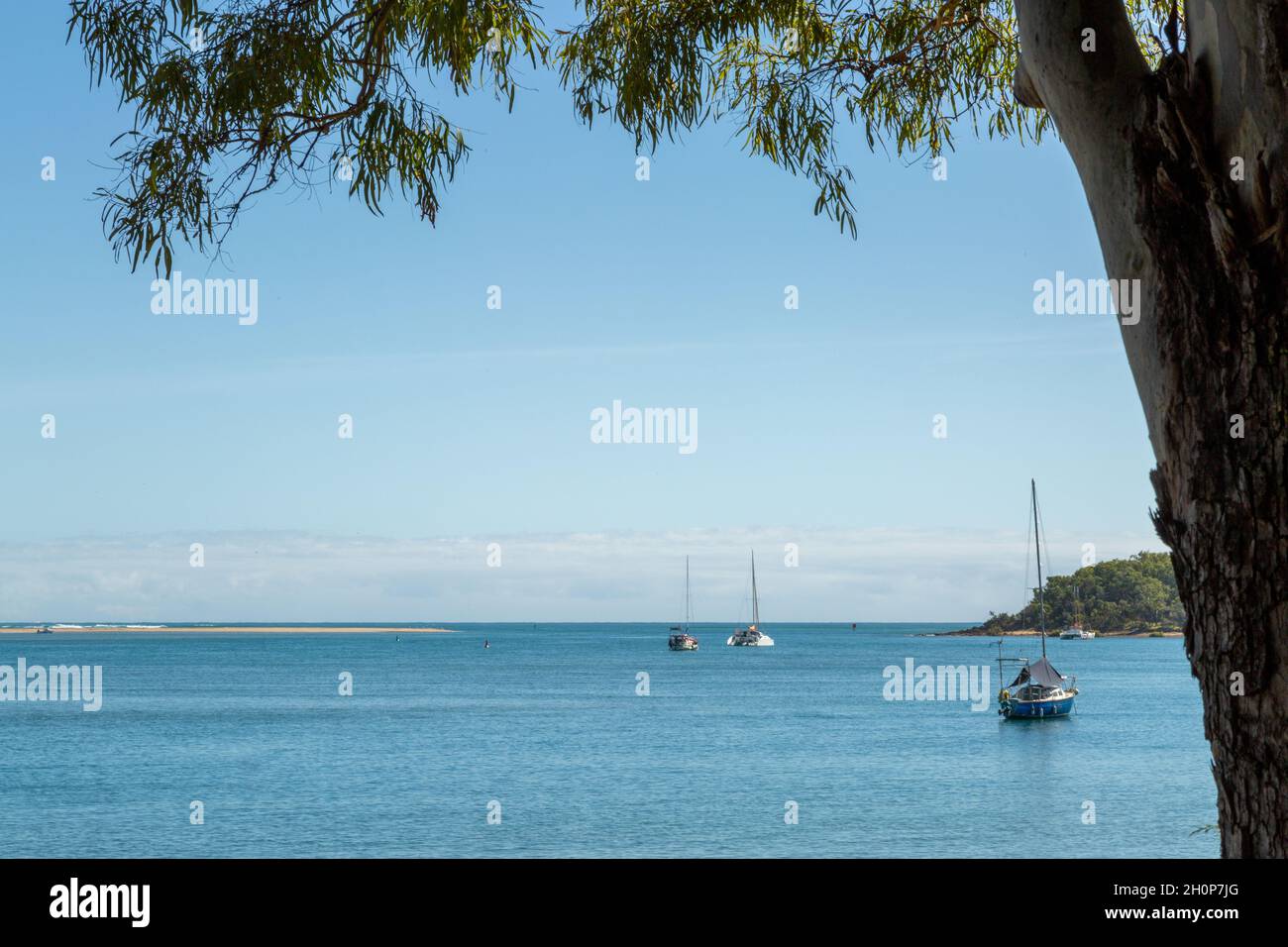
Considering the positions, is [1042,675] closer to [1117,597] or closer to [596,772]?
[596,772]

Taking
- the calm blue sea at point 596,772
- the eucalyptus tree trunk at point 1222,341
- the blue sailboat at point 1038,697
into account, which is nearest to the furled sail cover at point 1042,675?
the blue sailboat at point 1038,697

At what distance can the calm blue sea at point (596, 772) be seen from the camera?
108ft

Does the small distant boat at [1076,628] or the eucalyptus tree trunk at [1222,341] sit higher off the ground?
the eucalyptus tree trunk at [1222,341]

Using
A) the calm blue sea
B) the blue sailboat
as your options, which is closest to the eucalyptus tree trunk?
the calm blue sea

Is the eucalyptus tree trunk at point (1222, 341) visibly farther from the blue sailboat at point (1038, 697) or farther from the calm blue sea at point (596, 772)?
the blue sailboat at point (1038, 697)

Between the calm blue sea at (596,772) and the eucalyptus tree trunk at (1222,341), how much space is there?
91.8ft

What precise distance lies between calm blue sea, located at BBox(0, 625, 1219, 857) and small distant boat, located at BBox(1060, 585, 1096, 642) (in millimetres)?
49589

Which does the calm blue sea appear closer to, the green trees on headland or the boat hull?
the boat hull

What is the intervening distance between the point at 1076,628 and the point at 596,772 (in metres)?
103

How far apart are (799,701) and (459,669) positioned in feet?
123

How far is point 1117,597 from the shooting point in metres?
132

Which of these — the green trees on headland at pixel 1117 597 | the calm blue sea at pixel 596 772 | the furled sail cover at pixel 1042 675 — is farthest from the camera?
the green trees on headland at pixel 1117 597

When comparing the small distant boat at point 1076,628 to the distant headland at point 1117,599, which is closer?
the distant headland at point 1117,599

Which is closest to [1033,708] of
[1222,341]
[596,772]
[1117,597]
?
[596,772]
